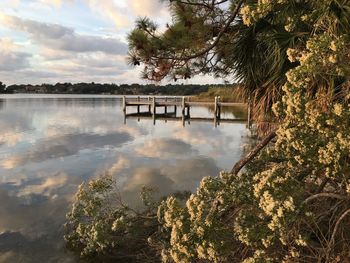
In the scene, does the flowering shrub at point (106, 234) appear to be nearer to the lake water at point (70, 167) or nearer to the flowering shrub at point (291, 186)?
the lake water at point (70, 167)

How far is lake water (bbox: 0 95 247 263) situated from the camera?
887 cm

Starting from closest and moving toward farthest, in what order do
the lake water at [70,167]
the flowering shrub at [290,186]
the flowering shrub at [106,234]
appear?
1. the flowering shrub at [290,186]
2. the flowering shrub at [106,234]
3. the lake water at [70,167]

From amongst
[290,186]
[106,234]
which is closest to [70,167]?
[106,234]

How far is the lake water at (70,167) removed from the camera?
8870 millimetres

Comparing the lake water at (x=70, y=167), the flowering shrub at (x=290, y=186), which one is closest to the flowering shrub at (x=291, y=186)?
the flowering shrub at (x=290, y=186)

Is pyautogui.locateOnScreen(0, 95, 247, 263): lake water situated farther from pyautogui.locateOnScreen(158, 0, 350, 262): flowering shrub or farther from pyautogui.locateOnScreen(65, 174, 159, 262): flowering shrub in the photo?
pyautogui.locateOnScreen(158, 0, 350, 262): flowering shrub

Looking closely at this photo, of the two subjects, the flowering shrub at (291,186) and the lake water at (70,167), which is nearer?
the flowering shrub at (291,186)

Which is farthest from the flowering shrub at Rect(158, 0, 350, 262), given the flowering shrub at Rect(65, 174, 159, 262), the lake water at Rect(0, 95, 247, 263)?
the lake water at Rect(0, 95, 247, 263)

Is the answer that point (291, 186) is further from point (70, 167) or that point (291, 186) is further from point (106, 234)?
point (70, 167)

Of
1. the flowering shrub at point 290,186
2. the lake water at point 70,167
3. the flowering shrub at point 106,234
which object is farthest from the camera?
the lake water at point 70,167

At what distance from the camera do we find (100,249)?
7867 mm

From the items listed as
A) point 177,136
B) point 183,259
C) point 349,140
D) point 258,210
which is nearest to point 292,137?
point 349,140

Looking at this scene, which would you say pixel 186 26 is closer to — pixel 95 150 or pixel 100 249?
pixel 100 249

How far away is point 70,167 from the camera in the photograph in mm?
15719
